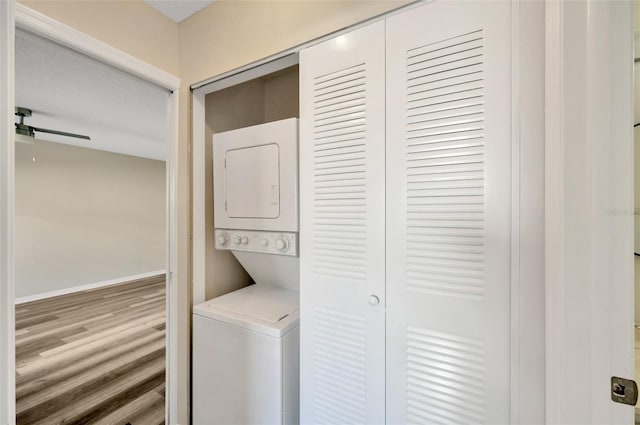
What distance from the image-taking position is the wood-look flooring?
6.23 ft

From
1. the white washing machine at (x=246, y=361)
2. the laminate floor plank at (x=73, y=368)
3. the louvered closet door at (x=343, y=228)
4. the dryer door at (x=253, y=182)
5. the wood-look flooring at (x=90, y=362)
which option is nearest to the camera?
the louvered closet door at (x=343, y=228)

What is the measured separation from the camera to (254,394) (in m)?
1.39

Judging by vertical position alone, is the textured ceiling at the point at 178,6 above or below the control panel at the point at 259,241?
above

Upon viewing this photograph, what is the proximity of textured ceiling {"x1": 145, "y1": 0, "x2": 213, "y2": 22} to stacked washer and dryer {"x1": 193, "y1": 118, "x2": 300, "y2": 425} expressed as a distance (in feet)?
2.52

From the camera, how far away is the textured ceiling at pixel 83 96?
68.2 inches

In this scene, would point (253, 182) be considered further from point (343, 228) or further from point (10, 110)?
point (10, 110)

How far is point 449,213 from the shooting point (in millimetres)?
920

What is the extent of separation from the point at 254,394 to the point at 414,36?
1.83 metres

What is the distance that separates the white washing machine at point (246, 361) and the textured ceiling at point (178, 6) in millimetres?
1840

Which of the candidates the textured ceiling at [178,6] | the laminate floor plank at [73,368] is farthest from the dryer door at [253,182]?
the laminate floor plank at [73,368]

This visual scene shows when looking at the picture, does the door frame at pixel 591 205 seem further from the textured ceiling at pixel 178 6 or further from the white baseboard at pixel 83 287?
the white baseboard at pixel 83 287

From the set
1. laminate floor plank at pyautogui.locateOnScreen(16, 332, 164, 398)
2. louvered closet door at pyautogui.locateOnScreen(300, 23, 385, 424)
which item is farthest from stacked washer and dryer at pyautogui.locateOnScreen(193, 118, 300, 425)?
laminate floor plank at pyautogui.locateOnScreen(16, 332, 164, 398)

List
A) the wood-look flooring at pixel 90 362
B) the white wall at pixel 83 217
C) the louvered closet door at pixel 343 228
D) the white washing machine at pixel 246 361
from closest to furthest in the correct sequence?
the louvered closet door at pixel 343 228, the white washing machine at pixel 246 361, the wood-look flooring at pixel 90 362, the white wall at pixel 83 217

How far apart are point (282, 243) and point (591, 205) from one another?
3.94 ft
